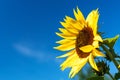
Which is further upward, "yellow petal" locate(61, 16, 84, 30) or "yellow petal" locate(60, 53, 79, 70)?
"yellow petal" locate(61, 16, 84, 30)

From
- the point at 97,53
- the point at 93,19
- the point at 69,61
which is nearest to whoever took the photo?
the point at 97,53

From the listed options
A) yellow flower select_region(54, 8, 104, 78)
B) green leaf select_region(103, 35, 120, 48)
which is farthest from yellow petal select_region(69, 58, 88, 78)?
green leaf select_region(103, 35, 120, 48)

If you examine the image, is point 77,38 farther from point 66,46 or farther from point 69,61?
point 69,61

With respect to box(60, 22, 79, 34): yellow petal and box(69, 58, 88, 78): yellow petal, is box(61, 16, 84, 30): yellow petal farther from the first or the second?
box(69, 58, 88, 78): yellow petal

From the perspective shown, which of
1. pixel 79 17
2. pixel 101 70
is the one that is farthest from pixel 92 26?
pixel 101 70

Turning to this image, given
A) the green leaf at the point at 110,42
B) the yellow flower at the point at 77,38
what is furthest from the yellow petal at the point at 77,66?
the green leaf at the point at 110,42

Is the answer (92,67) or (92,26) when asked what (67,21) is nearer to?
(92,26)

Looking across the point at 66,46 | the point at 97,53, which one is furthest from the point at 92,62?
the point at 66,46

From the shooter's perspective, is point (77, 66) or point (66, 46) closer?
point (77, 66)
